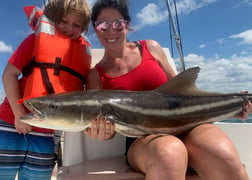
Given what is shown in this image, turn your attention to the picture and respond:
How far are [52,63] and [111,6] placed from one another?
0.78 m

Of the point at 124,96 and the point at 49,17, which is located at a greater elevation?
the point at 49,17

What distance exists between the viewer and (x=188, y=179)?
6.08 feet

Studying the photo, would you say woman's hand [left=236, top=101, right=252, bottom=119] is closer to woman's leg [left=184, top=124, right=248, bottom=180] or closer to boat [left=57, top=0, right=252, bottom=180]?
woman's leg [left=184, top=124, right=248, bottom=180]

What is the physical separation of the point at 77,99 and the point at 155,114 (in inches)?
22.8

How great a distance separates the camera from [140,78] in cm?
241

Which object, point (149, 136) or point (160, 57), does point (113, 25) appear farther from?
point (149, 136)

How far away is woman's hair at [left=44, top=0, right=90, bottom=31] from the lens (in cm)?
244

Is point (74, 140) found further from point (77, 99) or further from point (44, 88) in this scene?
point (77, 99)

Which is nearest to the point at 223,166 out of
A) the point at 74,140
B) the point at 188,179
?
the point at 188,179

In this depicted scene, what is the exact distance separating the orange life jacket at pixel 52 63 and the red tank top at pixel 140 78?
0.31m

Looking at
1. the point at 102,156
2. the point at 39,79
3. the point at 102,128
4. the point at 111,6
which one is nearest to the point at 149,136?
the point at 102,128

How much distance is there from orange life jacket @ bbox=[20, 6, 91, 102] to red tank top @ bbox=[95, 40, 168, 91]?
0.31 metres

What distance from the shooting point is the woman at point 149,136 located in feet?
5.51

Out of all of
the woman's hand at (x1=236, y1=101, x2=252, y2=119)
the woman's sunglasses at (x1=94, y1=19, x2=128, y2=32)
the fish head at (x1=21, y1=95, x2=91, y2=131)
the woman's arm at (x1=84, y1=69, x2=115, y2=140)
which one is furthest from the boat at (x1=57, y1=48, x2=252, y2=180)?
the woman's sunglasses at (x1=94, y1=19, x2=128, y2=32)
